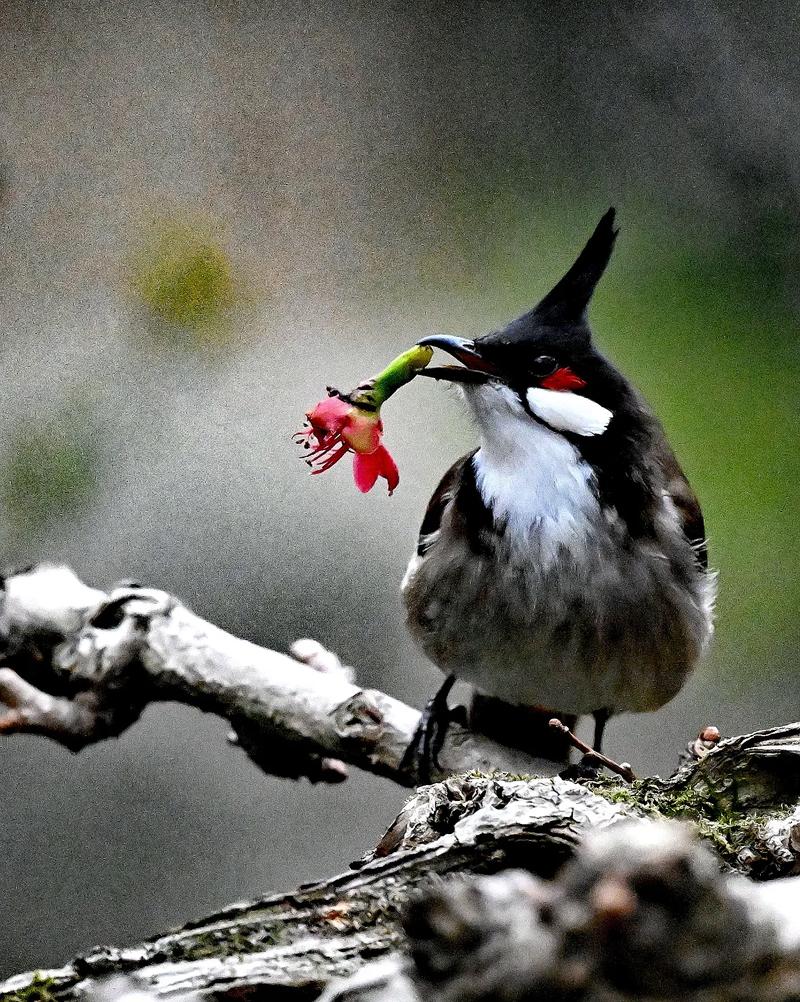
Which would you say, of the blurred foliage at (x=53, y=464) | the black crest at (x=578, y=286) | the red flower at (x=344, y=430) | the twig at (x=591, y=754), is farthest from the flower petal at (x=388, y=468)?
the twig at (x=591, y=754)

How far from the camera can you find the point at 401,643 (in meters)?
1.62

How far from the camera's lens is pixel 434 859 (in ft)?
2.29

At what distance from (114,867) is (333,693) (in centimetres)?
38

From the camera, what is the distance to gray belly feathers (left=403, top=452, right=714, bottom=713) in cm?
135

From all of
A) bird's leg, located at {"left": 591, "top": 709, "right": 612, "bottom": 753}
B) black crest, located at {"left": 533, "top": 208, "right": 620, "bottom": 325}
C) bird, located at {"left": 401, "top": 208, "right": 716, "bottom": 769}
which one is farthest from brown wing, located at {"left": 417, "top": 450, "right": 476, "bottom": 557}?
bird's leg, located at {"left": 591, "top": 709, "right": 612, "bottom": 753}

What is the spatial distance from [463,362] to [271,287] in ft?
1.20

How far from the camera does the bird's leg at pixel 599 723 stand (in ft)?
4.96

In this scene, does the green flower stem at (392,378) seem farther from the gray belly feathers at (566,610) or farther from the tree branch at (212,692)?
the tree branch at (212,692)

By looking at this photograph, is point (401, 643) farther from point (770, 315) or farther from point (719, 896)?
point (719, 896)

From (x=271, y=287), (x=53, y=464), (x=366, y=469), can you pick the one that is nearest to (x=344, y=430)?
(x=366, y=469)

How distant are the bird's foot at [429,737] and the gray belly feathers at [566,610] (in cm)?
8

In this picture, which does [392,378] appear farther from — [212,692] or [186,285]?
[212,692]

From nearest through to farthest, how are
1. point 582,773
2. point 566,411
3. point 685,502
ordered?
1. point 582,773
2. point 566,411
3. point 685,502

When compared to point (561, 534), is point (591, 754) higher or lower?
lower
